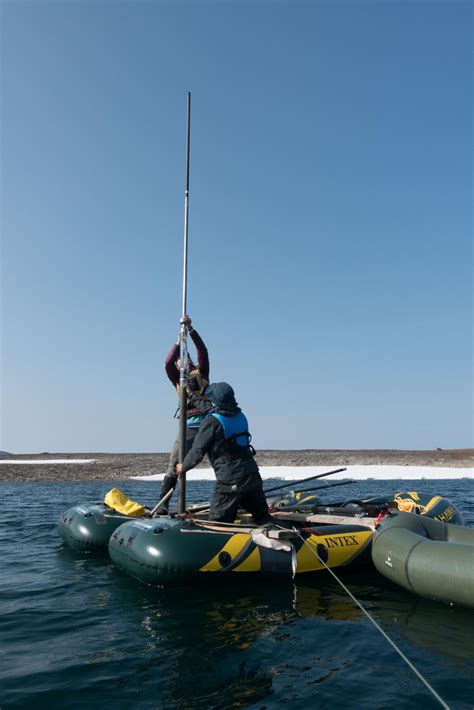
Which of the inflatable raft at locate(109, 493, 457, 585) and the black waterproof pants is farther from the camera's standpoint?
the black waterproof pants

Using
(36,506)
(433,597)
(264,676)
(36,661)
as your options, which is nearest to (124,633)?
(36,661)

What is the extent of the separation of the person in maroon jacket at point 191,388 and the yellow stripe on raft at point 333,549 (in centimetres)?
312

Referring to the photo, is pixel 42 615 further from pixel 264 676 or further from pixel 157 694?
pixel 264 676

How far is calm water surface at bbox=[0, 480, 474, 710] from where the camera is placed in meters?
3.91

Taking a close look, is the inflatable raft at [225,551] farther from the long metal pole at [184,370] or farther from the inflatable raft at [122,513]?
the inflatable raft at [122,513]

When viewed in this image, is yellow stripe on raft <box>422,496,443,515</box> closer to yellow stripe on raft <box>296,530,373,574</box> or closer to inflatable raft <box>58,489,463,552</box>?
inflatable raft <box>58,489,463,552</box>

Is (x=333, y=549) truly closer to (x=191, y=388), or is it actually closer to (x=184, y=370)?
(x=191, y=388)

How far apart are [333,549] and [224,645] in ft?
10.2

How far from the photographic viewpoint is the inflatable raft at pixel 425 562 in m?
5.71

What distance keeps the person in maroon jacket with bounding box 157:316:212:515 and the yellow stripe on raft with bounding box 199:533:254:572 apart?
2.62 meters

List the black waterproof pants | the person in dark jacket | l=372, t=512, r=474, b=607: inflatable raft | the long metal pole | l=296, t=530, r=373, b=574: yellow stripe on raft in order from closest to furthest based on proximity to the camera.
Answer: l=372, t=512, r=474, b=607: inflatable raft, l=296, t=530, r=373, b=574: yellow stripe on raft, the person in dark jacket, the black waterproof pants, the long metal pole

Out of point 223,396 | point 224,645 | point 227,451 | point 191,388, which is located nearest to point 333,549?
point 227,451

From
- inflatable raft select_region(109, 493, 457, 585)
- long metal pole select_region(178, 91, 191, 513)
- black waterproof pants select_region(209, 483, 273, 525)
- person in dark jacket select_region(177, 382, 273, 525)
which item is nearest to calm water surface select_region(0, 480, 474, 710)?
inflatable raft select_region(109, 493, 457, 585)

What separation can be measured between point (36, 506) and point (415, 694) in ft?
52.2
